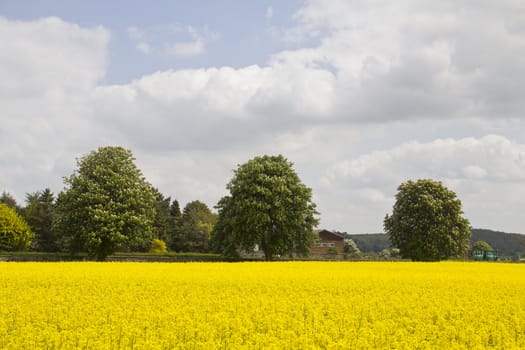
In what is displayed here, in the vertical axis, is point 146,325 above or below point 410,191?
below

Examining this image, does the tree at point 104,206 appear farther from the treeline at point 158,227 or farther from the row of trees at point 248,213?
the treeline at point 158,227

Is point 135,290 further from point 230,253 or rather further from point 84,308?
point 230,253

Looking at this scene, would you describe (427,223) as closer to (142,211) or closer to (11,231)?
(142,211)

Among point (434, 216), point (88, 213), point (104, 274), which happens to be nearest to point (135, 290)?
point (104, 274)

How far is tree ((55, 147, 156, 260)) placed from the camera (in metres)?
52.3

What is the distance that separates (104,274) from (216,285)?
7.32m

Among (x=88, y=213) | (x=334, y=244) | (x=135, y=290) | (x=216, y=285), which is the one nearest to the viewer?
(x=135, y=290)

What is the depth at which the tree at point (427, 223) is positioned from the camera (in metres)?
62.8

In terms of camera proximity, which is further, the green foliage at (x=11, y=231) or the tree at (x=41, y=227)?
the tree at (x=41, y=227)

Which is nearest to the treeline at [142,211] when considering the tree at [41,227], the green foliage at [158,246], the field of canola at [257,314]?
the tree at [41,227]

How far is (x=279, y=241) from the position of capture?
5953cm

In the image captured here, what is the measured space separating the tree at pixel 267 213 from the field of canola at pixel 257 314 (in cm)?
3469

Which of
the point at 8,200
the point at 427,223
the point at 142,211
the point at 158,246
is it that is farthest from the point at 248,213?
the point at 8,200

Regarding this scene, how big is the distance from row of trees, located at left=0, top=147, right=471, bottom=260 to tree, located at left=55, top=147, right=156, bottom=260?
0.31 feet
